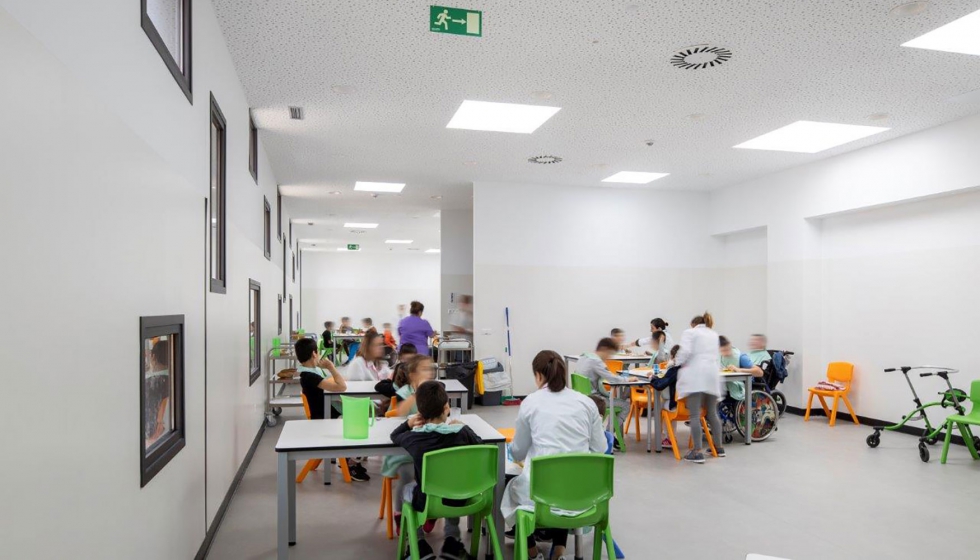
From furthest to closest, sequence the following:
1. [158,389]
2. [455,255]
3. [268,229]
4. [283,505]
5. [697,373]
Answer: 1. [455,255]
2. [268,229]
3. [697,373]
4. [283,505]
5. [158,389]

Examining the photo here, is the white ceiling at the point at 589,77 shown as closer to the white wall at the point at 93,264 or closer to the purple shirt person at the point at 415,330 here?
the white wall at the point at 93,264

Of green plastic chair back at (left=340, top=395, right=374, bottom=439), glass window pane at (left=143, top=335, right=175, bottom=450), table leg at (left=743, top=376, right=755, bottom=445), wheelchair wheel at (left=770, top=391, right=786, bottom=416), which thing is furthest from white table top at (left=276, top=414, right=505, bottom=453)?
wheelchair wheel at (left=770, top=391, right=786, bottom=416)

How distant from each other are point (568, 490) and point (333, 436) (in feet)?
4.30

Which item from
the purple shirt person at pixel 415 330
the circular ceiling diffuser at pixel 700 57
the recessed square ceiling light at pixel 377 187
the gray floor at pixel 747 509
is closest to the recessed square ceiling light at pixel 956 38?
the circular ceiling diffuser at pixel 700 57

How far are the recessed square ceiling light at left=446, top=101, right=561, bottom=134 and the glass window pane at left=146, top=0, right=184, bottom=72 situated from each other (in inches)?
112

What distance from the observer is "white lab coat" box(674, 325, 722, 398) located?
5.84 m

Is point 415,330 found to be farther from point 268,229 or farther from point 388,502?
point 388,502

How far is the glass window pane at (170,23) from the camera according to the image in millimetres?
2717

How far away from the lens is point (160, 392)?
273 centimetres

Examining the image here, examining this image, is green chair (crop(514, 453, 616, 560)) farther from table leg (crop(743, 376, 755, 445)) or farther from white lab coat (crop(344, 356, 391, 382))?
table leg (crop(743, 376, 755, 445))

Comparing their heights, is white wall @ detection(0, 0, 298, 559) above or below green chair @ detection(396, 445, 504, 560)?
above

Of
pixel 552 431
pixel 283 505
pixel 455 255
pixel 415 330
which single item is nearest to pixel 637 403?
pixel 415 330

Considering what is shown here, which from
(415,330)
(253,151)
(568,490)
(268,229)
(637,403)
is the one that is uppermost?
(253,151)

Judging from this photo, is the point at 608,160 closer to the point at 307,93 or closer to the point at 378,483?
the point at 307,93
